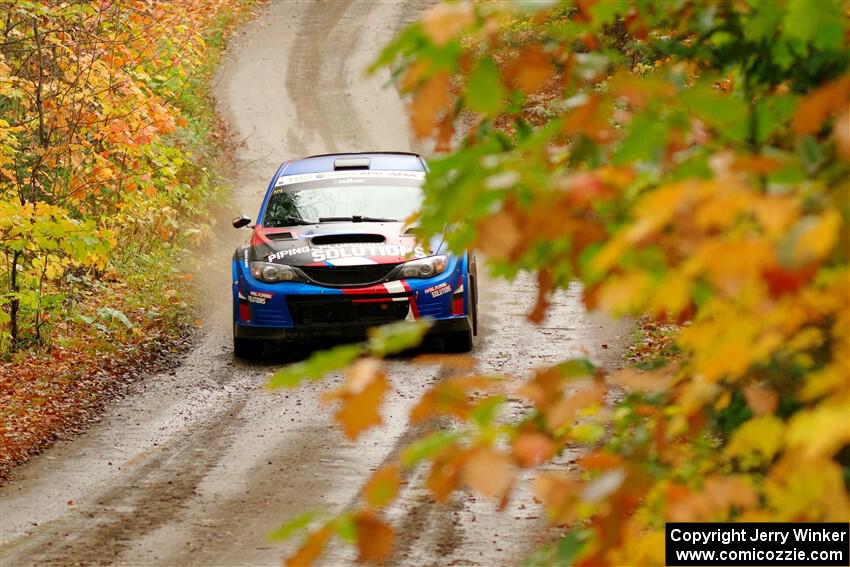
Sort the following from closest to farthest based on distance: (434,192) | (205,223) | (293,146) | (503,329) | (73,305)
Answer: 1. (434,192)
2. (503,329)
3. (73,305)
4. (205,223)
5. (293,146)

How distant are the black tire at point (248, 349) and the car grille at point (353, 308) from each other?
0.92 m

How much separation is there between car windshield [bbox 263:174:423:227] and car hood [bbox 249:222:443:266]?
219 millimetres

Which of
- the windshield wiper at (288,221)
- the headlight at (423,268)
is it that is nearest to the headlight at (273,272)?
the windshield wiper at (288,221)

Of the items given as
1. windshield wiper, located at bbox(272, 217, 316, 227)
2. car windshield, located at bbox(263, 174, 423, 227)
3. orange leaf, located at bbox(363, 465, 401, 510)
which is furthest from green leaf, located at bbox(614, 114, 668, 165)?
windshield wiper, located at bbox(272, 217, 316, 227)

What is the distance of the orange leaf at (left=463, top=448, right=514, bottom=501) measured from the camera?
1.98 m

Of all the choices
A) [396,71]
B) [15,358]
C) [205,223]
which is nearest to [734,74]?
[396,71]

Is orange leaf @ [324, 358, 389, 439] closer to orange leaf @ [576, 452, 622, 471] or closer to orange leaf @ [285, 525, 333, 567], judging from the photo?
orange leaf @ [285, 525, 333, 567]

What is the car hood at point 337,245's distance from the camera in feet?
35.0

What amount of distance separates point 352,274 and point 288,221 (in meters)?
1.27

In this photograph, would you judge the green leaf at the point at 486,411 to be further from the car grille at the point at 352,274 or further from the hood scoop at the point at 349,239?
the hood scoop at the point at 349,239

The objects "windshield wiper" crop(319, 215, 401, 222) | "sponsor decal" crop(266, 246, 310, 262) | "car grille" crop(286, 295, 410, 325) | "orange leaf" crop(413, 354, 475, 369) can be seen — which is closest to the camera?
"orange leaf" crop(413, 354, 475, 369)

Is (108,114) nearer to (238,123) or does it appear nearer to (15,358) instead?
(15,358)

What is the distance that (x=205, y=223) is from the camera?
18.4 m

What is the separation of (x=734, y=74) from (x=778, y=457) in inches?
49.6
